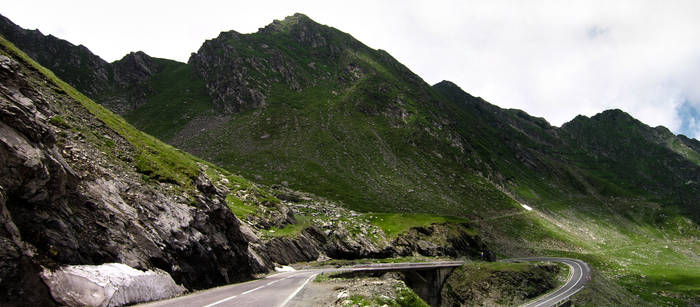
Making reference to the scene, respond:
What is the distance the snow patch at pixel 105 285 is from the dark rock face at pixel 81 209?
23.3 inches

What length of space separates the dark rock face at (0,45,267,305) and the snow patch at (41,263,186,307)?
23.3 inches

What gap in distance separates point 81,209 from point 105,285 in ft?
17.8

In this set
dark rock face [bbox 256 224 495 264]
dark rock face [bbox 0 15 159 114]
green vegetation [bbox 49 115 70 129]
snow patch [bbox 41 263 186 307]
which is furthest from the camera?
dark rock face [bbox 0 15 159 114]

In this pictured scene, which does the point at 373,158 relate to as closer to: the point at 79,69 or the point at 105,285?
the point at 105,285

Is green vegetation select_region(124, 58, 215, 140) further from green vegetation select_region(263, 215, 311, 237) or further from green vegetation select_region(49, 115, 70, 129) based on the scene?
green vegetation select_region(49, 115, 70, 129)

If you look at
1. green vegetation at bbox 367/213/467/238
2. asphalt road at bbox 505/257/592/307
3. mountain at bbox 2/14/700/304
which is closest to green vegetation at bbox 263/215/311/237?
green vegetation at bbox 367/213/467/238

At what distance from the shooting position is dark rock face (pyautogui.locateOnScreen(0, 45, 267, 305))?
567 inches

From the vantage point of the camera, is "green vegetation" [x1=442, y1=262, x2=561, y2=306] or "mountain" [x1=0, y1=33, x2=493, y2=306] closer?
"mountain" [x1=0, y1=33, x2=493, y2=306]

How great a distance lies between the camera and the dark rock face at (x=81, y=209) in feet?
47.2

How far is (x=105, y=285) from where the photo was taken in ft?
51.6

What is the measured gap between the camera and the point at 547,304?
150 feet

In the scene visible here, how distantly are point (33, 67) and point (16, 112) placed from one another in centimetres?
2474

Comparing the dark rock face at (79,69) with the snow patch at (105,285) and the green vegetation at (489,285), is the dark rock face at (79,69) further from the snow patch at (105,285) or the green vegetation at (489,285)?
the snow patch at (105,285)

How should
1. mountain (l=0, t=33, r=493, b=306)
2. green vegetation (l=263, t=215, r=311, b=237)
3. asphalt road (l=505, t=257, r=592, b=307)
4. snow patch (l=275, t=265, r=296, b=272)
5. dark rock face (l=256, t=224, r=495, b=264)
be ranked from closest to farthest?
mountain (l=0, t=33, r=493, b=306) → snow patch (l=275, t=265, r=296, b=272) → green vegetation (l=263, t=215, r=311, b=237) → dark rock face (l=256, t=224, r=495, b=264) → asphalt road (l=505, t=257, r=592, b=307)
